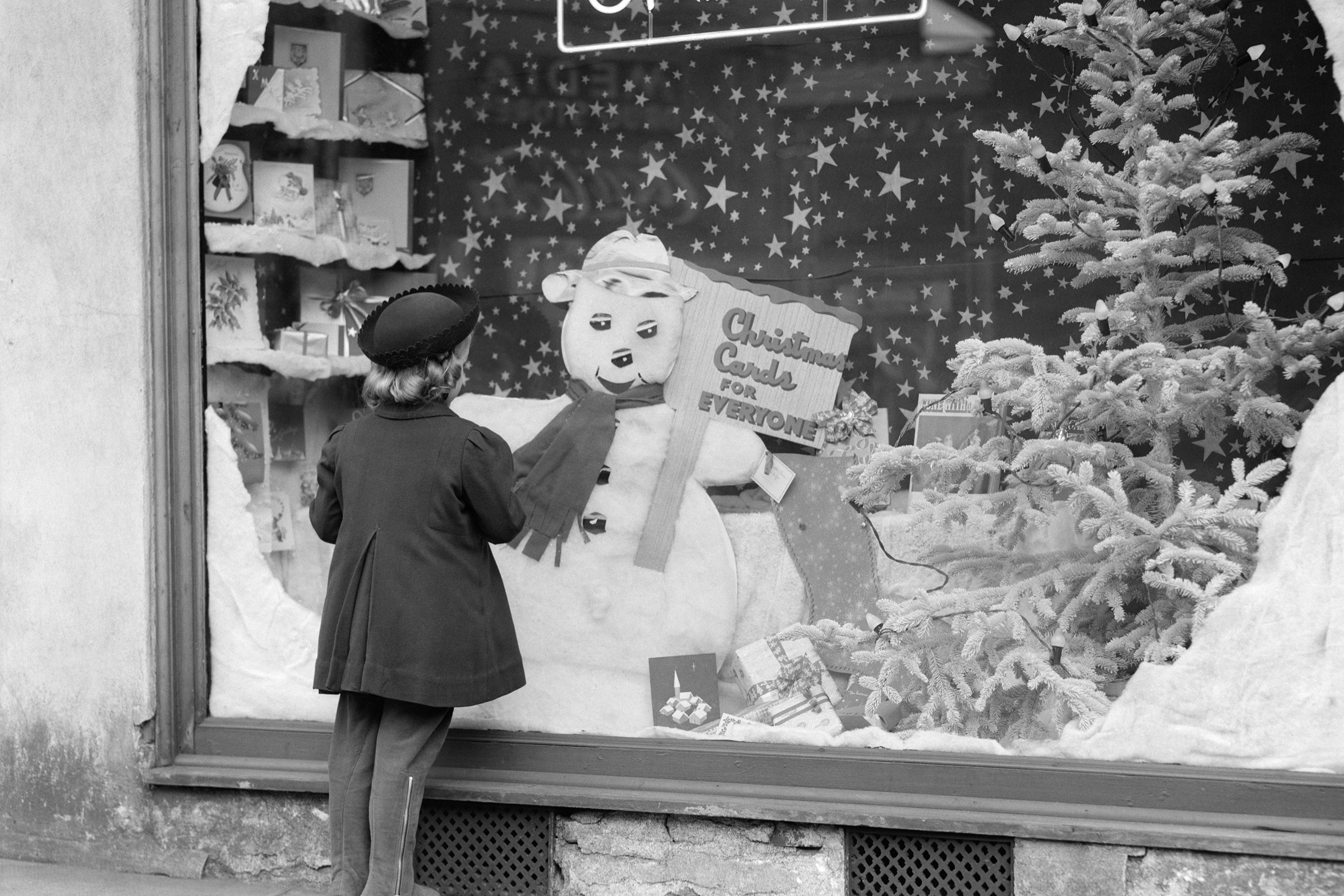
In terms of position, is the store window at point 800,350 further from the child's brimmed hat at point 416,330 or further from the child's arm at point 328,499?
the child's brimmed hat at point 416,330

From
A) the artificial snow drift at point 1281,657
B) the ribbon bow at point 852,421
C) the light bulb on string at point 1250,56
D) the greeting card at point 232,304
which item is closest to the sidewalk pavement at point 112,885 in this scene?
the greeting card at point 232,304

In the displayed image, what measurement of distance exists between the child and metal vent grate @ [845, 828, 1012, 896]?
109 cm

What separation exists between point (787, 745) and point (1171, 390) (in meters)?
1.46

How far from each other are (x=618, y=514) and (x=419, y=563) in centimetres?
100

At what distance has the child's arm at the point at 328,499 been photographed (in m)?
3.55

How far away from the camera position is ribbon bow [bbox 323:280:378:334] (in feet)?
15.2

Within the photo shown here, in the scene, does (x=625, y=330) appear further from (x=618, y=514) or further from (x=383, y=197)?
(x=383, y=197)

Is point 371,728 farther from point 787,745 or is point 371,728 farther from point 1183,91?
point 1183,91

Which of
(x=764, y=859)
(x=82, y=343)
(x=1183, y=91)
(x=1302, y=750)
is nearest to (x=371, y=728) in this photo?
(x=764, y=859)

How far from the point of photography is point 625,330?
14.1 feet

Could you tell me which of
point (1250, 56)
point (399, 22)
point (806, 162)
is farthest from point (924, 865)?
point (399, 22)

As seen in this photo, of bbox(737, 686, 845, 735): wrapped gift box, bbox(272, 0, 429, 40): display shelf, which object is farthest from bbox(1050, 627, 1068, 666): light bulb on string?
bbox(272, 0, 429, 40): display shelf

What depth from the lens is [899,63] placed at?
13.7 feet

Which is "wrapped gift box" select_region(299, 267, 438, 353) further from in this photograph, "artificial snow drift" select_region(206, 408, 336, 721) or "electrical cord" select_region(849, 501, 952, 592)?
"electrical cord" select_region(849, 501, 952, 592)
